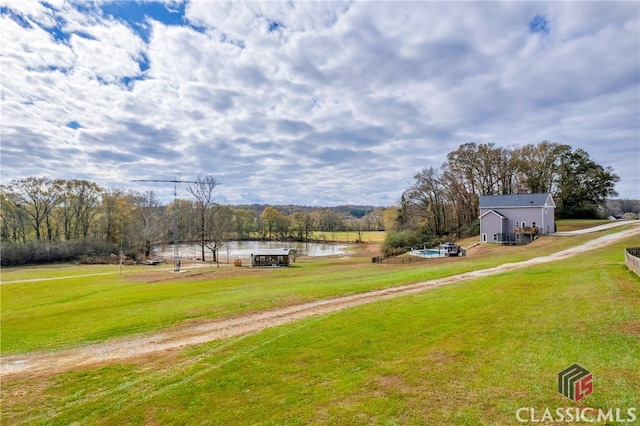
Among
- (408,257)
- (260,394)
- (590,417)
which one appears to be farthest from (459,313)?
(408,257)

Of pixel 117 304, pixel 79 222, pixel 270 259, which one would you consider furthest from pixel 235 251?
pixel 117 304

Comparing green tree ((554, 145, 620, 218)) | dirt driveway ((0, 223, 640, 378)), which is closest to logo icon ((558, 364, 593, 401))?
dirt driveway ((0, 223, 640, 378))

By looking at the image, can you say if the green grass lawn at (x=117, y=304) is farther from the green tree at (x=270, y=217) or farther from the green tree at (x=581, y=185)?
the green tree at (x=270, y=217)

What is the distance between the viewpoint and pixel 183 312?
57.5 ft

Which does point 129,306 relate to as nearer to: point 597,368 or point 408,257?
point 597,368

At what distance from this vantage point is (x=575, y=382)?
691cm

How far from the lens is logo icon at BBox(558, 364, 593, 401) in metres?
6.58

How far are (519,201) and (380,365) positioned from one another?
47087 millimetres

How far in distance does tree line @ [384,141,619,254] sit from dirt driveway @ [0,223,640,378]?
43.4m

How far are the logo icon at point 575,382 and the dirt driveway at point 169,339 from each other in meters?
9.58

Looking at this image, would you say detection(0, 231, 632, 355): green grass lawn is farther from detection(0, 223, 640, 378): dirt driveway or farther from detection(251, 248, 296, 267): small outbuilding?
detection(251, 248, 296, 267): small outbuilding

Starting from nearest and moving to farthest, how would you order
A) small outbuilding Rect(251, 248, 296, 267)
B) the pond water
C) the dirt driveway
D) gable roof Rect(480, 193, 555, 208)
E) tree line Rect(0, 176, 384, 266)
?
the dirt driveway, small outbuilding Rect(251, 248, 296, 267), gable roof Rect(480, 193, 555, 208), tree line Rect(0, 176, 384, 266), the pond water

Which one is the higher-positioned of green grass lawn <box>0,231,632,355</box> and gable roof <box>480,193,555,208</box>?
gable roof <box>480,193,555,208</box>

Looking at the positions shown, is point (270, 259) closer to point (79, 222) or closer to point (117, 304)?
point (117, 304)
